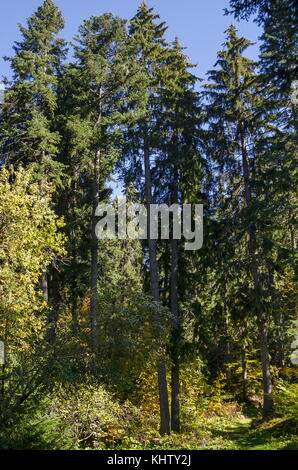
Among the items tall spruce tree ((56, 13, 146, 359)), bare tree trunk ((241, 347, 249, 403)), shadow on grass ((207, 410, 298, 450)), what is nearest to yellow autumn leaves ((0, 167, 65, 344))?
tall spruce tree ((56, 13, 146, 359))

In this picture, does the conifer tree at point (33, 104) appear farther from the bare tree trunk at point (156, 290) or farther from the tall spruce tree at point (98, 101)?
the bare tree trunk at point (156, 290)

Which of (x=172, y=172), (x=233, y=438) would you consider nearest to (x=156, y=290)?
(x=172, y=172)

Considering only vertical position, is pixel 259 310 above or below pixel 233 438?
above

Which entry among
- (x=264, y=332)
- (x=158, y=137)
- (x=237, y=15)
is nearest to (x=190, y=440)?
(x=264, y=332)

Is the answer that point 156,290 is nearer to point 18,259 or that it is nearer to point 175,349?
point 175,349

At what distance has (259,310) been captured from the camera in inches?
597

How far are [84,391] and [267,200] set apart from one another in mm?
10170

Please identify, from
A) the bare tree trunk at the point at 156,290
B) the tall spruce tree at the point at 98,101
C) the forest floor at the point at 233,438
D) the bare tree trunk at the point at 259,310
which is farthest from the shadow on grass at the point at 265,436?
the tall spruce tree at the point at 98,101

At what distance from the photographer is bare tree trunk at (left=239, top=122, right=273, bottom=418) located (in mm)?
15273

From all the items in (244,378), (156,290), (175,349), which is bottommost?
(244,378)

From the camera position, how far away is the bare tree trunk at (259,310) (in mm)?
15273

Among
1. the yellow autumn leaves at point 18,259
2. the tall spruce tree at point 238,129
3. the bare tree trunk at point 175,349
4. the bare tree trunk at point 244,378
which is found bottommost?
the bare tree trunk at point 244,378

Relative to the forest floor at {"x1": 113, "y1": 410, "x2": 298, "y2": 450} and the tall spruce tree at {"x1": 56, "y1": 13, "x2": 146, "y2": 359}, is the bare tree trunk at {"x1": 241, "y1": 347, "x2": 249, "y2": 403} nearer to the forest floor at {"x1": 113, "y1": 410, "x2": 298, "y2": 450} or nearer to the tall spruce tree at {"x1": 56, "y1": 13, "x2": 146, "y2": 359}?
the forest floor at {"x1": 113, "y1": 410, "x2": 298, "y2": 450}

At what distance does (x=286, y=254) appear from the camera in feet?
49.3
